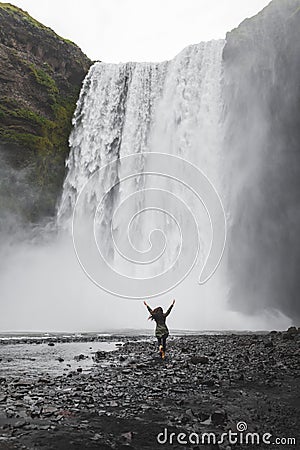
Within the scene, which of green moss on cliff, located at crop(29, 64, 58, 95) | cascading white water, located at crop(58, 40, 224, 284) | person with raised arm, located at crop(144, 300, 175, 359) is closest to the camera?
person with raised arm, located at crop(144, 300, 175, 359)

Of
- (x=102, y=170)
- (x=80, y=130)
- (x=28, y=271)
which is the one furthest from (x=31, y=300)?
(x=80, y=130)

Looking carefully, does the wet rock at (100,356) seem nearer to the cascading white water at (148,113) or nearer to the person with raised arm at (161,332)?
the person with raised arm at (161,332)

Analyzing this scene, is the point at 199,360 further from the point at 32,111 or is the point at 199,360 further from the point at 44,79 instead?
the point at 44,79

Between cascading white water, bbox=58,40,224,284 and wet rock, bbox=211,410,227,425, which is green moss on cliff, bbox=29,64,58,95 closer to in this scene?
cascading white water, bbox=58,40,224,284

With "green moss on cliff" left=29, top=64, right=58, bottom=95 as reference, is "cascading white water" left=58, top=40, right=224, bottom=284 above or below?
below

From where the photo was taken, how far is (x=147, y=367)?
28.8 ft

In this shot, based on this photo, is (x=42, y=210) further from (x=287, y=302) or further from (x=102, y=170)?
(x=287, y=302)

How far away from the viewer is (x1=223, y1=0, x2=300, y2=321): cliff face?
84.9 ft

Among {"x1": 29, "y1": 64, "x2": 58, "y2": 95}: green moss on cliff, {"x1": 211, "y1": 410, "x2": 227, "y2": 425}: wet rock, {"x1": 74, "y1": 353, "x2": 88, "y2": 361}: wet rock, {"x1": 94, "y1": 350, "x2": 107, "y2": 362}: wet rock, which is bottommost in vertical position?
{"x1": 211, "y1": 410, "x2": 227, "y2": 425}: wet rock

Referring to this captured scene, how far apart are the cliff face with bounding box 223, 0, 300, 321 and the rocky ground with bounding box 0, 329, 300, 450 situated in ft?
56.5

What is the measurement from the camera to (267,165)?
26672mm

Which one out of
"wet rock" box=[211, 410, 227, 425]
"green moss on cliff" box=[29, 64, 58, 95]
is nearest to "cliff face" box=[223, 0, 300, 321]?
"green moss on cliff" box=[29, 64, 58, 95]

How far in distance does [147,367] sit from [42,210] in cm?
2744

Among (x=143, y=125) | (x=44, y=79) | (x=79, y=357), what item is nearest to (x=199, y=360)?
(x=79, y=357)
